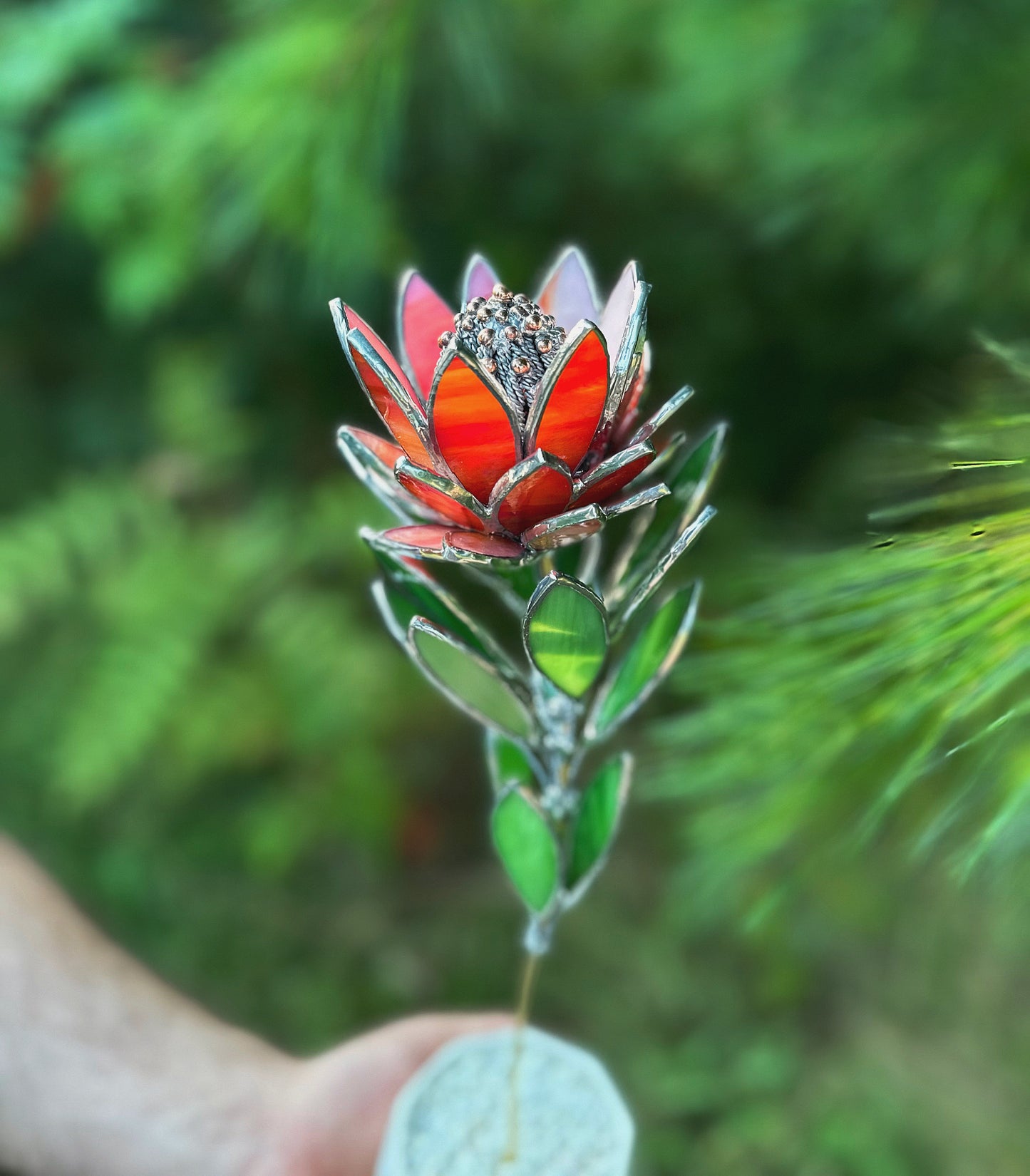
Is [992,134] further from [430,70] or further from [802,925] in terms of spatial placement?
[802,925]

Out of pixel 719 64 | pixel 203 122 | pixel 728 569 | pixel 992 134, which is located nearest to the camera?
pixel 992 134

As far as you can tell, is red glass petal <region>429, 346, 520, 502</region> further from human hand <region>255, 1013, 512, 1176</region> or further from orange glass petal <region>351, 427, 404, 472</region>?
human hand <region>255, 1013, 512, 1176</region>

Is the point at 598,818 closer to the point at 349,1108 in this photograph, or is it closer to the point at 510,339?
the point at 510,339

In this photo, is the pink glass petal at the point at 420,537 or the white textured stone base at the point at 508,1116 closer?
the pink glass petal at the point at 420,537

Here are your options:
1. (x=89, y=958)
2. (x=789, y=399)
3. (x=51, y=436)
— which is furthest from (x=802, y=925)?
(x=51, y=436)

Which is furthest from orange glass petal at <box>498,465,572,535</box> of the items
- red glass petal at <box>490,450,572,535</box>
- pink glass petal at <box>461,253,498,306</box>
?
pink glass petal at <box>461,253,498,306</box>

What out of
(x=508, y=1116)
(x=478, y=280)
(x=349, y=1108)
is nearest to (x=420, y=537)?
Answer: (x=478, y=280)

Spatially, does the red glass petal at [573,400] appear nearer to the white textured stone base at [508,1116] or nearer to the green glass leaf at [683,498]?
the green glass leaf at [683,498]

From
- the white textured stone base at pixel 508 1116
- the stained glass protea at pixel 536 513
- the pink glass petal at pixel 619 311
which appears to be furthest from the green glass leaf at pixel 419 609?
the white textured stone base at pixel 508 1116
